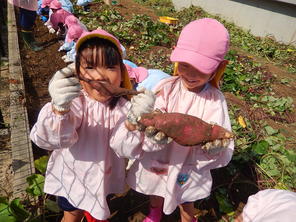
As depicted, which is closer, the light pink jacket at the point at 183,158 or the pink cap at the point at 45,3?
the light pink jacket at the point at 183,158

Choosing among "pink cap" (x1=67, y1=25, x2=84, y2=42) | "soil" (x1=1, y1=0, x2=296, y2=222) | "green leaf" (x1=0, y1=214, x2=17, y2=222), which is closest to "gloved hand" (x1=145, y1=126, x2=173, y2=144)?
"green leaf" (x1=0, y1=214, x2=17, y2=222)

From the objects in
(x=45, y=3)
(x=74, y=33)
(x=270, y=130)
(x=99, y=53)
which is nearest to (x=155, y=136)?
(x=99, y=53)

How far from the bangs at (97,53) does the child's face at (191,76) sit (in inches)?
18.4

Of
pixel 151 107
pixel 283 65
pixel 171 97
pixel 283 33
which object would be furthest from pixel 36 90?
pixel 283 33

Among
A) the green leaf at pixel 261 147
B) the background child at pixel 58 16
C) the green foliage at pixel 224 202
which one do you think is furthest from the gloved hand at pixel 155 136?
the background child at pixel 58 16

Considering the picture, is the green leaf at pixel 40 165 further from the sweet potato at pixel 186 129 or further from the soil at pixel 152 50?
the sweet potato at pixel 186 129

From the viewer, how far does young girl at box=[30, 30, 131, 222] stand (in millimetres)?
1384

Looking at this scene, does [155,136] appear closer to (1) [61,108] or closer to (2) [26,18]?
(1) [61,108]

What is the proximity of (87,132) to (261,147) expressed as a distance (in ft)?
7.66

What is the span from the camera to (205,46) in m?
1.59

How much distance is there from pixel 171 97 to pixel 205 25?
0.53m

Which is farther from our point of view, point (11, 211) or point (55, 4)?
point (55, 4)

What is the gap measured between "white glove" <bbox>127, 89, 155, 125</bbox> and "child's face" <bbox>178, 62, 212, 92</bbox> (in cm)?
44

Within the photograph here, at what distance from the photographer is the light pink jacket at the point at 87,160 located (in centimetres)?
161
